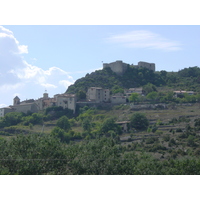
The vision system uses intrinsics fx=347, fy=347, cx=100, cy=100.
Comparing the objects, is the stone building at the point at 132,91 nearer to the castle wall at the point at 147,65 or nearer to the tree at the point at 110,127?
the castle wall at the point at 147,65

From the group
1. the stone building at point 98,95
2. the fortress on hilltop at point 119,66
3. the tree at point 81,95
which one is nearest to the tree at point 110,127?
the stone building at point 98,95

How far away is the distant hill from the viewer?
215 feet

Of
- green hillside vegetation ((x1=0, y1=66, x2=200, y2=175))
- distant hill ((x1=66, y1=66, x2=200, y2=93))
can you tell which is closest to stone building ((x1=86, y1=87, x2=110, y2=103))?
green hillside vegetation ((x1=0, y1=66, x2=200, y2=175))

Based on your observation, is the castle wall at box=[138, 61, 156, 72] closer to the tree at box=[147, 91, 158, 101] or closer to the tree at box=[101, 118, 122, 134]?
the tree at box=[147, 91, 158, 101]

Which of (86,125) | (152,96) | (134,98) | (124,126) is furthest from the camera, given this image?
(152,96)

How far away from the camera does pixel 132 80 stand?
6912cm

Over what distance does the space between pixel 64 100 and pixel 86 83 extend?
443 inches

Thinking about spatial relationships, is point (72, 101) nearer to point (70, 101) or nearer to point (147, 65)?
point (70, 101)

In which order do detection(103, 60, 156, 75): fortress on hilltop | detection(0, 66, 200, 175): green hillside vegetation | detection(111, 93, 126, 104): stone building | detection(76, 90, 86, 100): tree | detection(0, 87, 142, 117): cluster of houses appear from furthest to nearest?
detection(103, 60, 156, 75): fortress on hilltop
detection(76, 90, 86, 100): tree
detection(111, 93, 126, 104): stone building
detection(0, 87, 142, 117): cluster of houses
detection(0, 66, 200, 175): green hillside vegetation

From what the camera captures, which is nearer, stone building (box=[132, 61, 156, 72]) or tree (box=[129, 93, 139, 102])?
tree (box=[129, 93, 139, 102])

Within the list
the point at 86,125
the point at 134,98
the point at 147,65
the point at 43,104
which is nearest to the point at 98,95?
the point at 134,98

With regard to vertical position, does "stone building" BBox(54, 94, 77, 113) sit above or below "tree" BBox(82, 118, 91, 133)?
above

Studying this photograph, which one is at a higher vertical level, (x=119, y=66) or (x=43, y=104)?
(x=119, y=66)

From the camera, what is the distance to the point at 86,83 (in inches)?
2571
